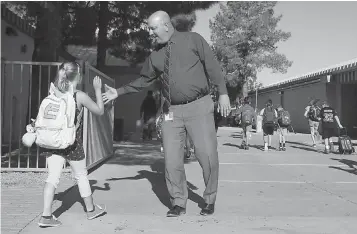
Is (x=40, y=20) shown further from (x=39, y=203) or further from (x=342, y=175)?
(x=342, y=175)

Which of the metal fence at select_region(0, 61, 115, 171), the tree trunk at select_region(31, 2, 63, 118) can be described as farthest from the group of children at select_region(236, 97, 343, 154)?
the tree trunk at select_region(31, 2, 63, 118)

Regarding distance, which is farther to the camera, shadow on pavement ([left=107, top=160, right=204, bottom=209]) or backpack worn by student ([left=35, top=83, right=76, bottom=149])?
shadow on pavement ([left=107, top=160, right=204, bottom=209])

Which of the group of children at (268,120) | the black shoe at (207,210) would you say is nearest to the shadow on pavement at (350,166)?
the group of children at (268,120)

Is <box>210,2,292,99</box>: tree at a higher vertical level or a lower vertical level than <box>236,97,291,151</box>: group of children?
higher

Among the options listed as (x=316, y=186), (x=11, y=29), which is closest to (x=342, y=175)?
(x=316, y=186)

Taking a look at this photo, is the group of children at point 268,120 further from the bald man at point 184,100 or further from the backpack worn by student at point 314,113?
the bald man at point 184,100

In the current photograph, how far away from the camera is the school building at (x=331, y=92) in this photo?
21734 millimetres

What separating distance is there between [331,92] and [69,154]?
869 inches

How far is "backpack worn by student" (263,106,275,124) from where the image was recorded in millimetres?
13680

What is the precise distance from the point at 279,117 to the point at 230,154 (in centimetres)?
274

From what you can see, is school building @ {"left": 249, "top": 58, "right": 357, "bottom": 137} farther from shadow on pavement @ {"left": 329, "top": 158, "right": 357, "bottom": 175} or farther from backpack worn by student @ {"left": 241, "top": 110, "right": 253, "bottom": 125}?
shadow on pavement @ {"left": 329, "top": 158, "right": 357, "bottom": 175}

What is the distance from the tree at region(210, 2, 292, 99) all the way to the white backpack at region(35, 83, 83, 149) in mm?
42312

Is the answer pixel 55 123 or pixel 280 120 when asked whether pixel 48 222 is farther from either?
pixel 280 120

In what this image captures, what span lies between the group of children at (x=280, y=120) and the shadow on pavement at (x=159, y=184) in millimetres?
5101
